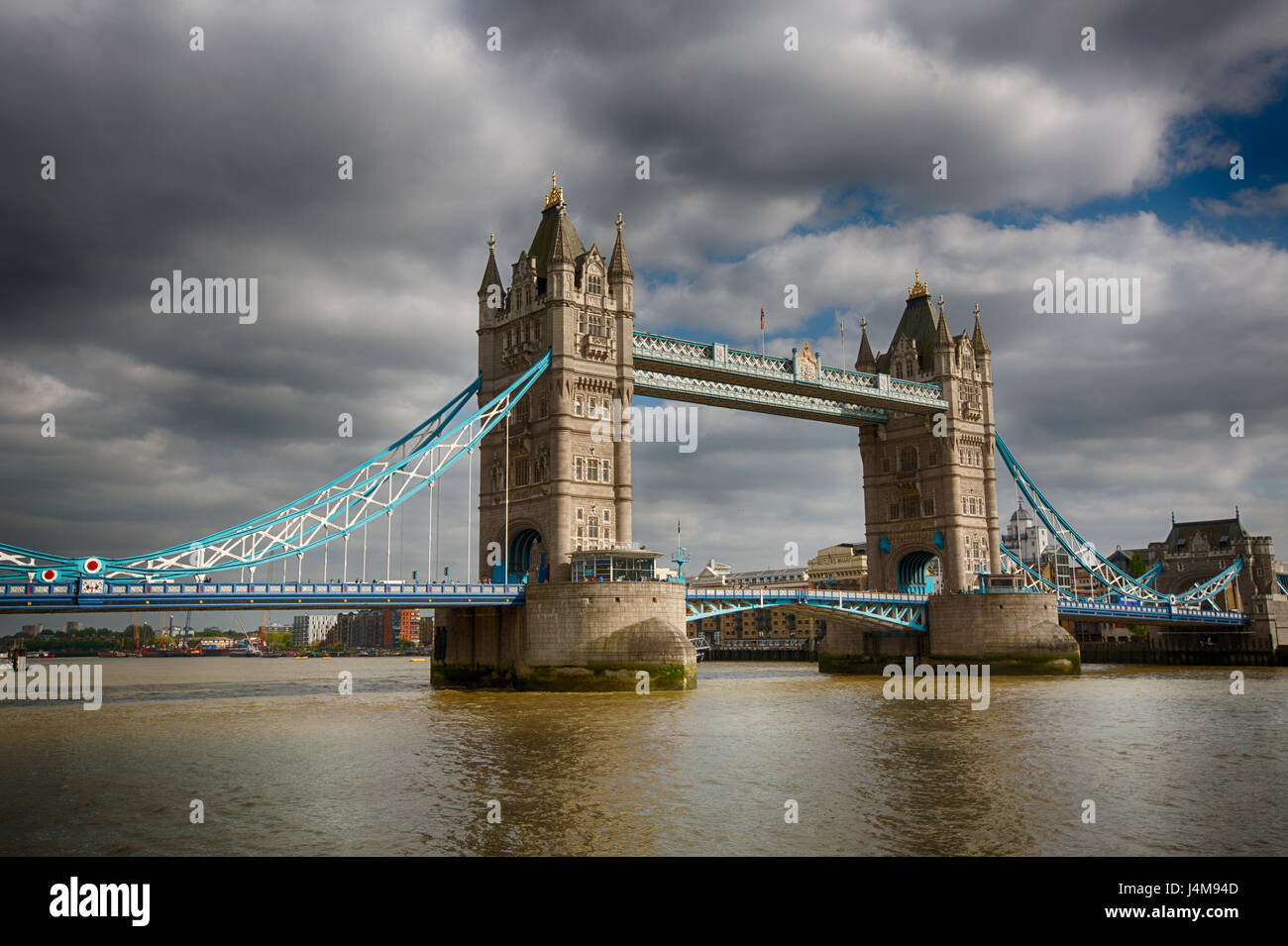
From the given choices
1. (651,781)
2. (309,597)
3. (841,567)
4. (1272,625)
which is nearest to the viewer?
(651,781)

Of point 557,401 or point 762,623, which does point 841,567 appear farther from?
point 557,401

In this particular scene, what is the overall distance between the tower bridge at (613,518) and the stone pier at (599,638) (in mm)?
94

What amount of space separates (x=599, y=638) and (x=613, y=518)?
30.1 feet

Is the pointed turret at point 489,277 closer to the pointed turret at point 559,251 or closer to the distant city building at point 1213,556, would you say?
the pointed turret at point 559,251

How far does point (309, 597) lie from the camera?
43688 mm

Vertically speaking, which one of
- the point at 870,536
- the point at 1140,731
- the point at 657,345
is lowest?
the point at 1140,731

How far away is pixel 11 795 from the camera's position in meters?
19.1

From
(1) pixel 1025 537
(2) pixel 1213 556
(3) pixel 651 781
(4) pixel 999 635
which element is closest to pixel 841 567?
(1) pixel 1025 537

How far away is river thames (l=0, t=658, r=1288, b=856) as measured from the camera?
15.0m

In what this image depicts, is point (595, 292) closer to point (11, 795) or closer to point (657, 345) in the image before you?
point (657, 345)

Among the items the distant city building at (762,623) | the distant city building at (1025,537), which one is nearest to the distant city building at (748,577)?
the distant city building at (762,623)
